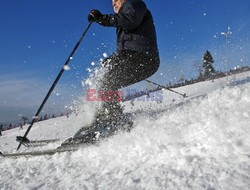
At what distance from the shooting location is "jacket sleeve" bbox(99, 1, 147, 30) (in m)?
3.74

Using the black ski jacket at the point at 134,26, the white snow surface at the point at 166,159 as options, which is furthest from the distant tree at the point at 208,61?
the white snow surface at the point at 166,159

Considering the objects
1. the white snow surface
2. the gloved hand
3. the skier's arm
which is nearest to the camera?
the white snow surface

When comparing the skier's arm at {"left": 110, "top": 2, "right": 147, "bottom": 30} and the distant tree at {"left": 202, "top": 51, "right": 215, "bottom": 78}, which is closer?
the skier's arm at {"left": 110, "top": 2, "right": 147, "bottom": 30}

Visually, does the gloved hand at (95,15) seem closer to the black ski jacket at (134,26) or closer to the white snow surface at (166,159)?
the black ski jacket at (134,26)

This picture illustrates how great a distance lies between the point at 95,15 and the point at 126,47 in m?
0.76

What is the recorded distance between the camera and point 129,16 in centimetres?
373

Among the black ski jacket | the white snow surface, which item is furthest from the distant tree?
the white snow surface

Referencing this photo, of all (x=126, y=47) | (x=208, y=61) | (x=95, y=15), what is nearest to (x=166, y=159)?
(x=126, y=47)

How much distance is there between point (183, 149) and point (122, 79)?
2099 millimetres

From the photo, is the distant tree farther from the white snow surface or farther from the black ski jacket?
the white snow surface

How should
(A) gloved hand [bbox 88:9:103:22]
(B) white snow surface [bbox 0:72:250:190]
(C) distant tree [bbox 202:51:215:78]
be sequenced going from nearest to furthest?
(B) white snow surface [bbox 0:72:250:190]
(A) gloved hand [bbox 88:9:103:22]
(C) distant tree [bbox 202:51:215:78]

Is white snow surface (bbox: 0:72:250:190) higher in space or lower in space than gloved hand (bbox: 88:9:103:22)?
lower

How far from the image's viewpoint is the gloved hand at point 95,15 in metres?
4.03

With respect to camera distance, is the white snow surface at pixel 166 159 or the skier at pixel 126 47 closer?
the white snow surface at pixel 166 159
